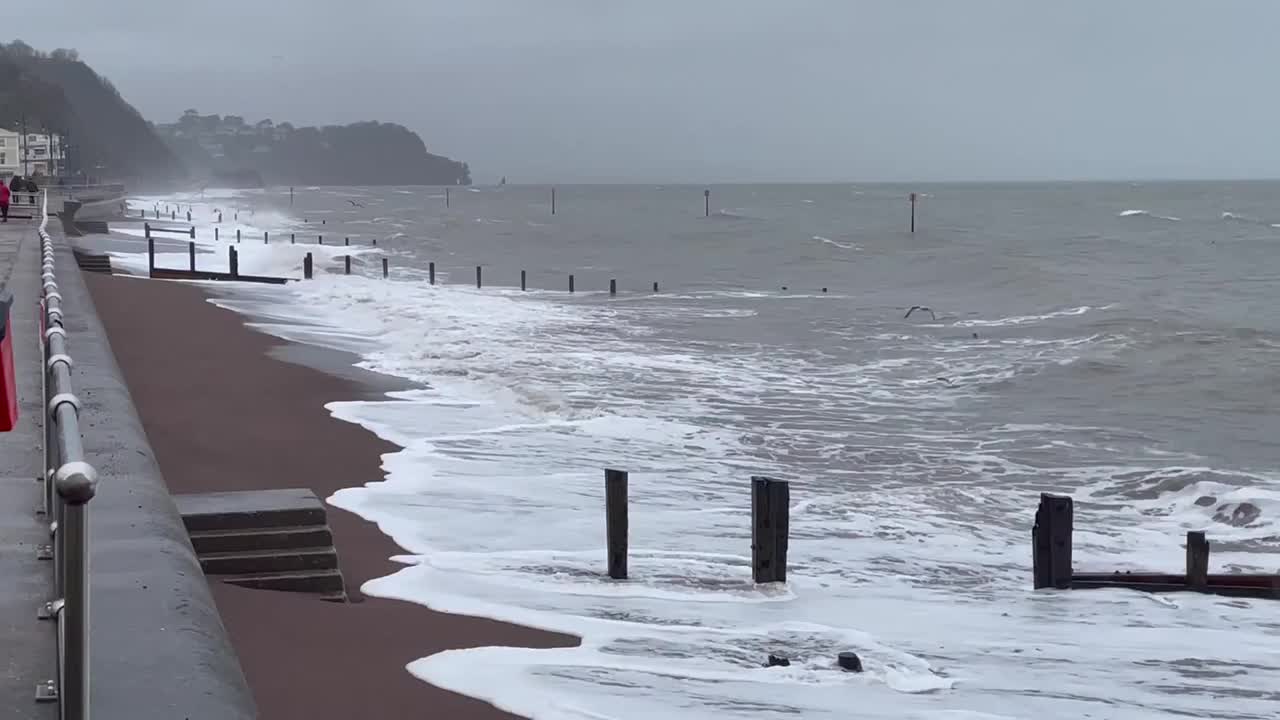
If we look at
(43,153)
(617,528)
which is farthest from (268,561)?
(43,153)

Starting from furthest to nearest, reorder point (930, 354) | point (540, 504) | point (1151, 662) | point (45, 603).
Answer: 1. point (930, 354)
2. point (540, 504)
3. point (1151, 662)
4. point (45, 603)

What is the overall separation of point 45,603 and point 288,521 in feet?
10.1

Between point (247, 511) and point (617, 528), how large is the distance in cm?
315

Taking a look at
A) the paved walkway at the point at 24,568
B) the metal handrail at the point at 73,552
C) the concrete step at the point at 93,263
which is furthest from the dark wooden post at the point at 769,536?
the concrete step at the point at 93,263

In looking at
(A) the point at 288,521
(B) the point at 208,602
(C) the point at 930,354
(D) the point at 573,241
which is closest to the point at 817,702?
(A) the point at 288,521

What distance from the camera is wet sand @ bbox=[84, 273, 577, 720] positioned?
720 cm

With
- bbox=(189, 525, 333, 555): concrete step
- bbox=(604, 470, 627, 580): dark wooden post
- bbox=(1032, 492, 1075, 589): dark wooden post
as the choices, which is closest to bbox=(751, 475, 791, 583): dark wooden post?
bbox=(604, 470, 627, 580): dark wooden post

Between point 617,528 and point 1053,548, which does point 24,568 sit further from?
point 1053,548

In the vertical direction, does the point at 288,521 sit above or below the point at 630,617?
above

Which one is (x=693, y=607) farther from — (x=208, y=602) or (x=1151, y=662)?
(x=208, y=602)

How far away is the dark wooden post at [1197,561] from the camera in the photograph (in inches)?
417

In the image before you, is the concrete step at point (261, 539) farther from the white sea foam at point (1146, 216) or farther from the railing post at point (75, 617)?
the white sea foam at point (1146, 216)

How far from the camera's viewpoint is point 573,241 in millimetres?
89375

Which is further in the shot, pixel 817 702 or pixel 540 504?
pixel 540 504
